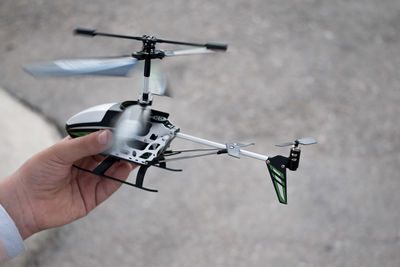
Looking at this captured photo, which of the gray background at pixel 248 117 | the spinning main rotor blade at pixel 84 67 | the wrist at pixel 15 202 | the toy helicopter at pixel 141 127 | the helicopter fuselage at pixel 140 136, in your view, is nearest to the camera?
the spinning main rotor blade at pixel 84 67

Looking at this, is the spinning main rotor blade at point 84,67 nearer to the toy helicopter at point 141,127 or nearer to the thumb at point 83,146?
the toy helicopter at point 141,127

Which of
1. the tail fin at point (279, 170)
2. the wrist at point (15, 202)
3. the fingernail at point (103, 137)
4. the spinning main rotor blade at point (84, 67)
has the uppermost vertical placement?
the spinning main rotor blade at point (84, 67)

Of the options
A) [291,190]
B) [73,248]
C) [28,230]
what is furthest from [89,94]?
[28,230]

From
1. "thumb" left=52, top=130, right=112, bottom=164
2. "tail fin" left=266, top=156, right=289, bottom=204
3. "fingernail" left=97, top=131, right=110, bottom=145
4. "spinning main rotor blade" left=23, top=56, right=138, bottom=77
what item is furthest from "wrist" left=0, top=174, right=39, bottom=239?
"tail fin" left=266, top=156, right=289, bottom=204

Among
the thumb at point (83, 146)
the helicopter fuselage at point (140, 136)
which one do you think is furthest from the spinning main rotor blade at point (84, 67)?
the thumb at point (83, 146)

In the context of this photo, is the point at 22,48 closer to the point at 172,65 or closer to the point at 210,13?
the point at 172,65
